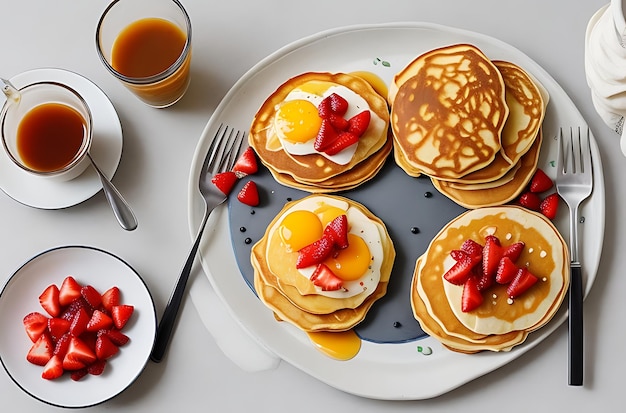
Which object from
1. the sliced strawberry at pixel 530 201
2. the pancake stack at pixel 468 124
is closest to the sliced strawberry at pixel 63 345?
the pancake stack at pixel 468 124

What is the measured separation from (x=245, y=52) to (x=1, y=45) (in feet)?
2.34

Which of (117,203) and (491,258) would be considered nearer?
(491,258)

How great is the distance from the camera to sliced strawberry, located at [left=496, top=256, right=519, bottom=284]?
1899 mm

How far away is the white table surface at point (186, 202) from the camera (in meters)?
2.04

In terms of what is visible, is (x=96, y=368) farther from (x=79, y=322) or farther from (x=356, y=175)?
(x=356, y=175)

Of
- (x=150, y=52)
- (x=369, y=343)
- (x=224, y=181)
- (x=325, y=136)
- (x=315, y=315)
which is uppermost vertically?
(x=150, y=52)

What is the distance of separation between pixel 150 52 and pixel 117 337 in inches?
30.5

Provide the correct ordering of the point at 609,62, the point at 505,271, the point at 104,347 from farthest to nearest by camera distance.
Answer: the point at 104,347 < the point at 505,271 < the point at 609,62

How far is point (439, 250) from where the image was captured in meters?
1.99

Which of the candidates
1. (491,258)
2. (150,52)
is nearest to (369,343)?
(491,258)

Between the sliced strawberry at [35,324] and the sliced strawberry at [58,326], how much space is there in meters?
0.02

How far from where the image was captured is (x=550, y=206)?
6.63 feet

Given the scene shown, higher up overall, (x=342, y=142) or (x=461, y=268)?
(x=342, y=142)

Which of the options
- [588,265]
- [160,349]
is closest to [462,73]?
[588,265]
